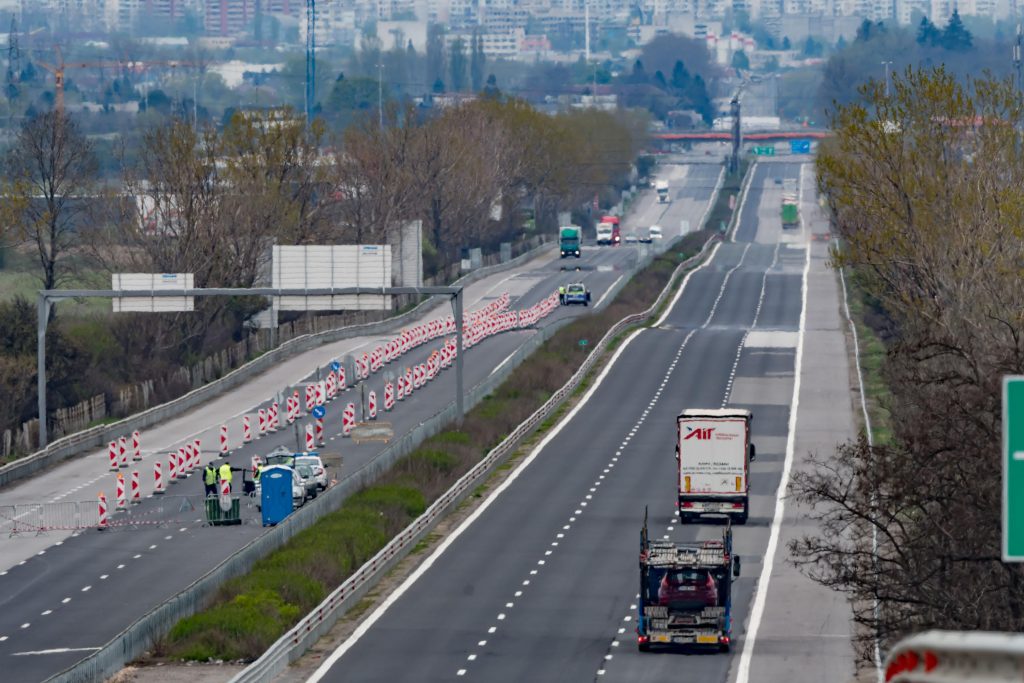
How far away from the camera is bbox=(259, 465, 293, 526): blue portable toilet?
59.6m

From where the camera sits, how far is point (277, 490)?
5959cm

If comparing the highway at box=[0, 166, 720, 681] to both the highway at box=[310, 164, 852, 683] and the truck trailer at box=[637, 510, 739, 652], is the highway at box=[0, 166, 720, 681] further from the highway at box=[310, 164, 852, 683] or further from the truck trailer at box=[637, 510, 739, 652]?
the truck trailer at box=[637, 510, 739, 652]

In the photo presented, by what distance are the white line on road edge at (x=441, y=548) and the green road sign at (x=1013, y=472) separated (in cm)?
2917

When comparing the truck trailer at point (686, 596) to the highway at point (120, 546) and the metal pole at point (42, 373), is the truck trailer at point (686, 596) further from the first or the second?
the metal pole at point (42, 373)

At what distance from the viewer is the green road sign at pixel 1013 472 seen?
13703mm

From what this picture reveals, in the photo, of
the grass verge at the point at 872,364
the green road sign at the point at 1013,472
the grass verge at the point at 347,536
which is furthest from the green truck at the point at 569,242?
the green road sign at the point at 1013,472

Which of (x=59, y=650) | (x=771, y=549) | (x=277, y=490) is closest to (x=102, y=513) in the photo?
(x=277, y=490)

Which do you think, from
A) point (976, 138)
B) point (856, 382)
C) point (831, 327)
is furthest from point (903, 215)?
point (831, 327)

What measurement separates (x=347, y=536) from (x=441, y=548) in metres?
3.53

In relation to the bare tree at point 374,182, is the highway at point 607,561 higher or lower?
lower

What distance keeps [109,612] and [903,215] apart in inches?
1878

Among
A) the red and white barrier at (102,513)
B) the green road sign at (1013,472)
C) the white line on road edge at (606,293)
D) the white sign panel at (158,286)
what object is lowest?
the white line on road edge at (606,293)

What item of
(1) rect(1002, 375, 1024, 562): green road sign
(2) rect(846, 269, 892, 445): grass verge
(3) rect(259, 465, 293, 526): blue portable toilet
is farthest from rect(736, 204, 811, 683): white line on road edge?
(1) rect(1002, 375, 1024, 562): green road sign

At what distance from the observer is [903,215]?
3415 inches
